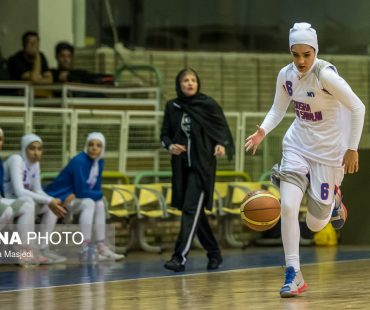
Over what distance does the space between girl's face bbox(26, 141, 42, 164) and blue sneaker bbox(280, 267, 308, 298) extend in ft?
17.8

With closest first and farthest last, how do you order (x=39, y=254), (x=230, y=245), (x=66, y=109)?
(x=39, y=254) < (x=66, y=109) < (x=230, y=245)

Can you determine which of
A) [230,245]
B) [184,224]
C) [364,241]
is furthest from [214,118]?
[364,241]

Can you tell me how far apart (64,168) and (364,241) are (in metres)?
5.28

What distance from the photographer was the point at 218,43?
65.5 feet

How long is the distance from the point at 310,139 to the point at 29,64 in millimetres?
7556

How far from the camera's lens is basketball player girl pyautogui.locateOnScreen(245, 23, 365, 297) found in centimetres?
1065

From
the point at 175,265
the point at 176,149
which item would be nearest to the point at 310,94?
the point at 176,149

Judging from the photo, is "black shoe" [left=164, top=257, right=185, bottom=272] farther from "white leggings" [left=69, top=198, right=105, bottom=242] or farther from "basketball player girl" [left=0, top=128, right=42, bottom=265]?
"basketball player girl" [left=0, top=128, right=42, bottom=265]

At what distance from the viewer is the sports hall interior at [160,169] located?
505 inches

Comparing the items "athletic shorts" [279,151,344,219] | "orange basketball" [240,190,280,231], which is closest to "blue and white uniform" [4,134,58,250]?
"orange basketball" [240,190,280,231]

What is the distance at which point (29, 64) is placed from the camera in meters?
17.6

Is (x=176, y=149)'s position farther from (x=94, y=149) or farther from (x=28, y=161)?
(x=28, y=161)

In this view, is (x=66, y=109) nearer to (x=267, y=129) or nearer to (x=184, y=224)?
(x=184, y=224)

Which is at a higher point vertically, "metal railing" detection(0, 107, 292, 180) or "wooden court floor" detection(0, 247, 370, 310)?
"metal railing" detection(0, 107, 292, 180)
